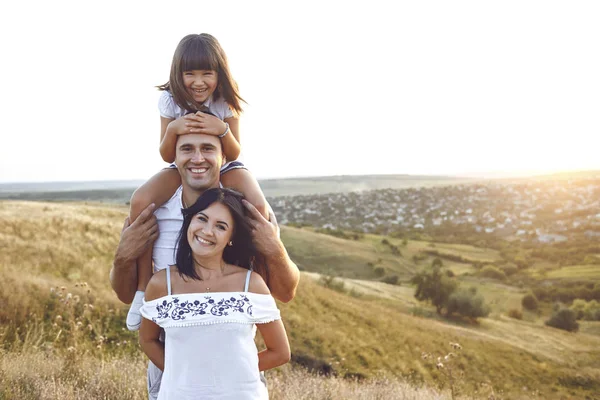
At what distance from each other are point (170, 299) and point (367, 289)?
88.5 feet

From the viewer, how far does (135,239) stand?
2953mm

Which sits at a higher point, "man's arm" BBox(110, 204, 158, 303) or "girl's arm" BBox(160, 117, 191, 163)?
"girl's arm" BBox(160, 117, 191, 163)

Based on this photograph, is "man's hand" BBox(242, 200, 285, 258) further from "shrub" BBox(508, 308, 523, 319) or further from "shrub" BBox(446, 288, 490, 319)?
"shrub" BBox(508, 308, 523, 319)

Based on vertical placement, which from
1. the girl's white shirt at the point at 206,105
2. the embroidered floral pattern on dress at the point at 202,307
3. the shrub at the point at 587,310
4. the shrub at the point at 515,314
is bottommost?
the shrub at the point at 587,310

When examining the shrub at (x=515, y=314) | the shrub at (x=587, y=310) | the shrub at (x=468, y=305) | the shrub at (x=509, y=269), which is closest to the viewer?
the shrub at (x=468, y=305)

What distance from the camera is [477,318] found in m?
27.1

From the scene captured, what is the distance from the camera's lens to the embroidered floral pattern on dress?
2.56 m

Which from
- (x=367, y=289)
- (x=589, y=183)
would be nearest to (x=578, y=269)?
(x=367, y=289)

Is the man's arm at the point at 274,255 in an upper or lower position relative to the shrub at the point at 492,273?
upper

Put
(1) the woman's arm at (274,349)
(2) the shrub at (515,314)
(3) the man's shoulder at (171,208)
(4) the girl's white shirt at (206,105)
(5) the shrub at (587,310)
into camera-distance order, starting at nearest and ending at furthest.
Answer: (1) the woman's arm at (274,349), (3) the man's shoulder at (171,208), (4) the girl's white shirt at (206,105), (2) the shrub at (515,314), (5) the shrub at (587,310)

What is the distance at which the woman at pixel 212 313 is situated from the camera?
2502mm

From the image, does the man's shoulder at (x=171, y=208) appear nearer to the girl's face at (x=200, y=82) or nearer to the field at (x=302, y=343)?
the girl's face at (x=200, y=82)

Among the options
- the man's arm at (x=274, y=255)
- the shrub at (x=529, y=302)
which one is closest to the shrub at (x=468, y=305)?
the shrub at (x=529, y=302)

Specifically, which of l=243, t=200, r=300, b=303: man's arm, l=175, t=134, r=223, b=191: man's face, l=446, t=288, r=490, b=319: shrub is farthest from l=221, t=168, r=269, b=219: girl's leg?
l=446, t=288, r=490, b=319: shrub
